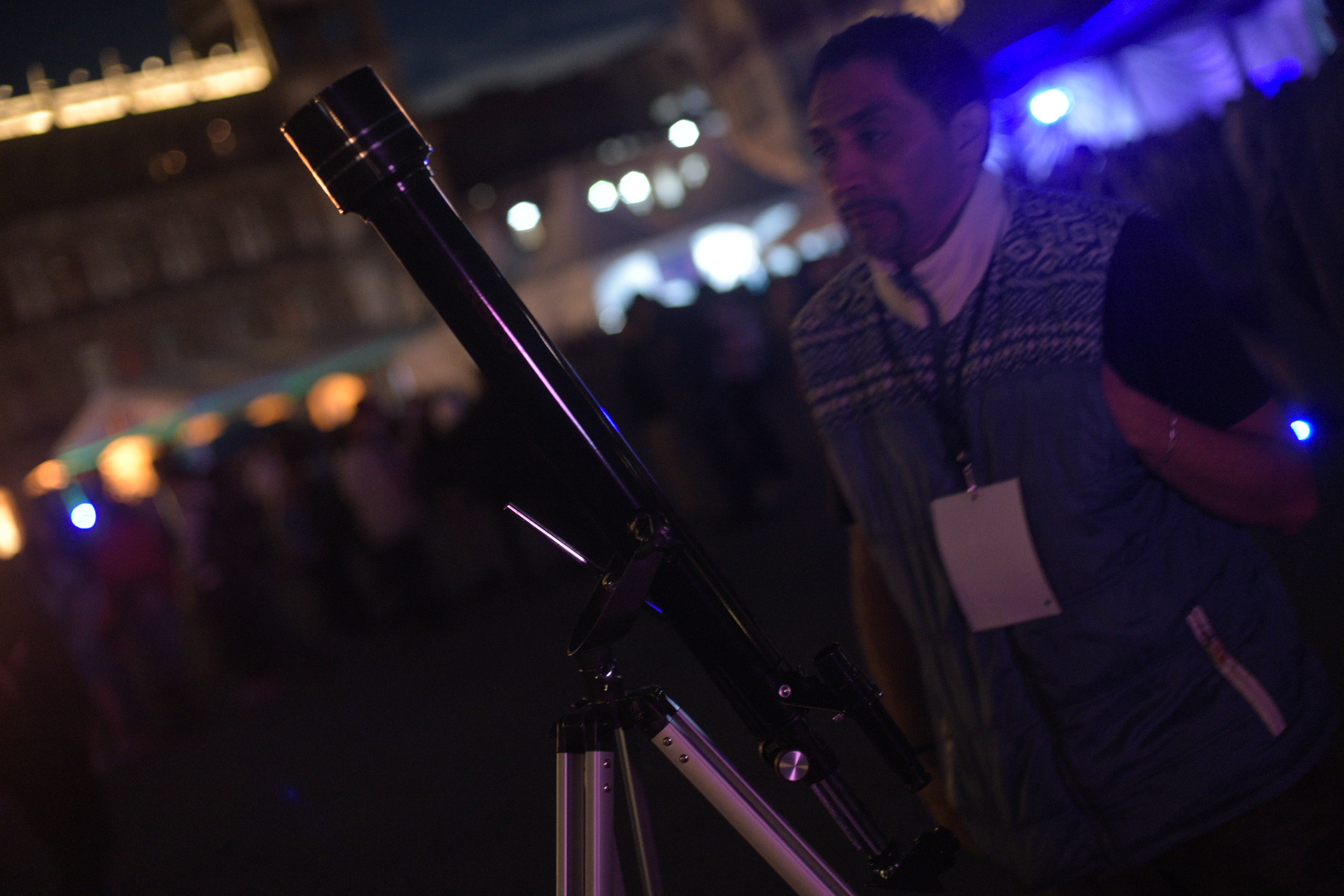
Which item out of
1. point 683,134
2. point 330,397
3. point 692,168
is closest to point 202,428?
point 330,397

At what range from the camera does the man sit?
4.43ft

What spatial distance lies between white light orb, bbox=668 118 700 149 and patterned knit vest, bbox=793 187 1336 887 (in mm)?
48168

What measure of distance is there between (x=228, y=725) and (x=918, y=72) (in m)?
7.94

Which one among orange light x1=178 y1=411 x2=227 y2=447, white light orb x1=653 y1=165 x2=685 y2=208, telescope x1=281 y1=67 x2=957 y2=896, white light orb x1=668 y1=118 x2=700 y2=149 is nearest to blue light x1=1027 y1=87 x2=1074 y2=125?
telescope x1=281 y1=67 x2=957 y2=896

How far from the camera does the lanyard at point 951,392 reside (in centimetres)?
142

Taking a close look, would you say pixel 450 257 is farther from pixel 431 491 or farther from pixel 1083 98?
pixel 431 491

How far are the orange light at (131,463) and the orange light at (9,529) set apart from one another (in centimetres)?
837

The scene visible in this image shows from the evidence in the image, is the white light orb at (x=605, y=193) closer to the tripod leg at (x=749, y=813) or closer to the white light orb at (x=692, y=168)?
the white light orb at (x=692, y=168)

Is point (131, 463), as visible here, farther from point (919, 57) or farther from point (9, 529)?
point (919, 57)

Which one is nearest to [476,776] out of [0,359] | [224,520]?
[224,520]

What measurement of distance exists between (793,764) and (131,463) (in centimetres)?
2051

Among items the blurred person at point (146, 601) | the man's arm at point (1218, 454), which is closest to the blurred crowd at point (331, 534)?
the blurred person at point (146, 601)

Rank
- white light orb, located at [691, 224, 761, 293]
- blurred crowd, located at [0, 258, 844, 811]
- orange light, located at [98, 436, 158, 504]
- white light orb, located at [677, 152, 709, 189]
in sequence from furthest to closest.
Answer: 1. white light orb, located at [677, 152, 709, 189]
2. white light orb, located at [691, 224, 761, 293]
3. orange light, located at [98, 436, 158, 504]
4. blurred crowd, located at [0, 258, 844, 811]

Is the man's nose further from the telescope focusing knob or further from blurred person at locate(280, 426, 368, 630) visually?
blurred person at locate(280, 426, 368, 630)
